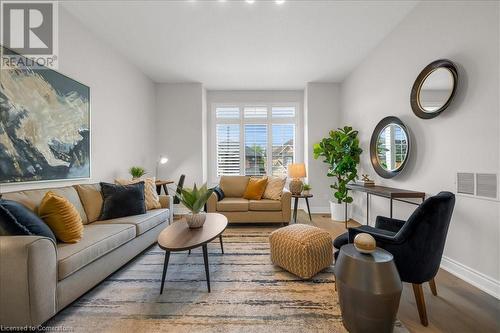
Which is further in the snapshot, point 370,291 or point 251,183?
point 251,183

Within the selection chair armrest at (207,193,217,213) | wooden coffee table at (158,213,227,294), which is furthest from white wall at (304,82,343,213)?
wooden coffee table at (158,213,227,294)

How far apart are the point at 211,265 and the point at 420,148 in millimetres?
2863

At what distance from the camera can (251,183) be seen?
13.7 ft

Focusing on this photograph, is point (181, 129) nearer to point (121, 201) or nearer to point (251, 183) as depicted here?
point (251, 183)

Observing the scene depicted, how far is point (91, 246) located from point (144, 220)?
0.78 m

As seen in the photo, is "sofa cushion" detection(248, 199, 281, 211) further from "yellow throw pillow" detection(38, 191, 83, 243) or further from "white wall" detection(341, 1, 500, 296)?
"yellow throw pillow" detection(38, 191, 83, 243)

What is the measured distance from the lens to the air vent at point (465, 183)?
2016 millimetres

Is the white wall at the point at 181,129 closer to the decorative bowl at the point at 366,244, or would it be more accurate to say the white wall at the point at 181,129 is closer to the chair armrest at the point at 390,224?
the chair armrest at the point at 390,224

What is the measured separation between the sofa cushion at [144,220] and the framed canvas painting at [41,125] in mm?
821

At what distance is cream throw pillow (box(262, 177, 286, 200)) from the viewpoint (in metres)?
3.94

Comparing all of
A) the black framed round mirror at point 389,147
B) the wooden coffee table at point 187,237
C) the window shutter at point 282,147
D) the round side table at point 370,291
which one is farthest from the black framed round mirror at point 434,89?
the window shutter at point 282,147

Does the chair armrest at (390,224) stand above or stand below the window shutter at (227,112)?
below

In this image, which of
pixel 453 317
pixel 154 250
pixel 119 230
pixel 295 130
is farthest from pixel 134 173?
pixel 453 317

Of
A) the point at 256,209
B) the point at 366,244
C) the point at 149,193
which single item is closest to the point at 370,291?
the point at 366,244
